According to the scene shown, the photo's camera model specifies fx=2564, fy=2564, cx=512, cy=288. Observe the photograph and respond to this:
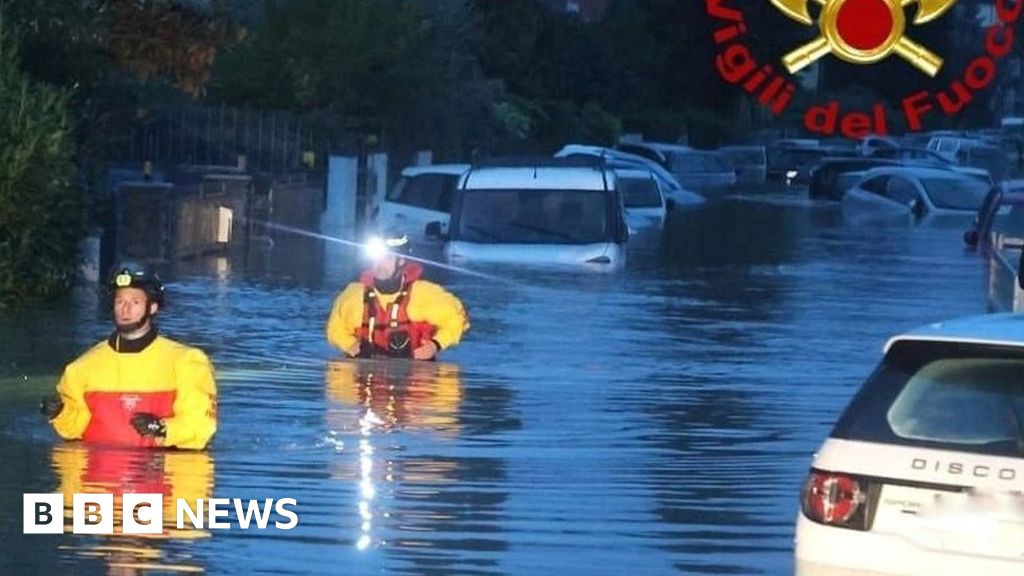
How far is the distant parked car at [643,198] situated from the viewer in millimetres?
40656

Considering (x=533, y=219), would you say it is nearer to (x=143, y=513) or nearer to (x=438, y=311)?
(x=438, y=311)

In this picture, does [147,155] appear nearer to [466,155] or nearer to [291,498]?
[466,155]

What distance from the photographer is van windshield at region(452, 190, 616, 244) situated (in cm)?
2558

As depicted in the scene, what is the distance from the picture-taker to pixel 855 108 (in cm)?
7181

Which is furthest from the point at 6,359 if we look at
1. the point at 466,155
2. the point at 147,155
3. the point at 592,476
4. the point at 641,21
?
the point at 641,21

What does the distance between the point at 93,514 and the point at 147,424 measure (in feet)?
2.81

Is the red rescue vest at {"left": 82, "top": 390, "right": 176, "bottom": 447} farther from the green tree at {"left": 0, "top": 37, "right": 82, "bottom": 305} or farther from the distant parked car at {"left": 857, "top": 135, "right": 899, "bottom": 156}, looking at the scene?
the distant parked car at {"left": 857, "top": 135, "right": 899, "bottom": 156}

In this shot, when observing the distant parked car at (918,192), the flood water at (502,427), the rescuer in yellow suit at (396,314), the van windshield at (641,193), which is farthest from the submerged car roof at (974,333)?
the distant parked car at (918,192)

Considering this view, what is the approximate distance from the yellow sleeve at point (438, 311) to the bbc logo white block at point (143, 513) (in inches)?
241

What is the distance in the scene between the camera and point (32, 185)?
21391 mm

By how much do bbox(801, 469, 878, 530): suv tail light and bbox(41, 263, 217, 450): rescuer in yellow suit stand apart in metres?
4.49

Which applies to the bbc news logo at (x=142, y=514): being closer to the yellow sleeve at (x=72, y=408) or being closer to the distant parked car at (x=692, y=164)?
the yellow sleeve at (x=72, y=408)

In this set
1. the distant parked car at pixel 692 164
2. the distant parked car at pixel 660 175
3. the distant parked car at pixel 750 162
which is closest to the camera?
the distant parked car at pixel 660 175

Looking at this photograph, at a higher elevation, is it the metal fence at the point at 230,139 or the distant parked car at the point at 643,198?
the metal fence at the point at 230,139
